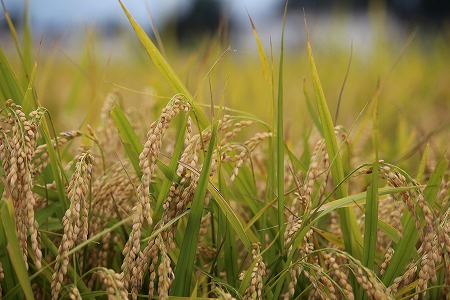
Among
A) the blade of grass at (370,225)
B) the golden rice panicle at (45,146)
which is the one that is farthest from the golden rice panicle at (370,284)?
the golden rice panicle at (45,146)

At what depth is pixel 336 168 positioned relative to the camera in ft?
4.60

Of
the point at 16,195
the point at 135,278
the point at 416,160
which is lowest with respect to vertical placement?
the point at 416,160

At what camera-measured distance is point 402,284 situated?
1410mm

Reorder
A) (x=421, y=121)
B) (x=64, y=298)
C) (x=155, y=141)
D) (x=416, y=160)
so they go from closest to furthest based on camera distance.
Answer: (x=155, y=141) < (x=64, y=298) < (x=416, y=160) < (x=421, y=121)

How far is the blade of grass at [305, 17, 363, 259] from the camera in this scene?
1.38m

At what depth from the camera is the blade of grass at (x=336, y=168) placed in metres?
1.38

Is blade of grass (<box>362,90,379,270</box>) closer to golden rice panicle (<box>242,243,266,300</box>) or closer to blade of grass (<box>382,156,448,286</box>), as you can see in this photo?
blade of grass (<box>382,156,448,286</box>)

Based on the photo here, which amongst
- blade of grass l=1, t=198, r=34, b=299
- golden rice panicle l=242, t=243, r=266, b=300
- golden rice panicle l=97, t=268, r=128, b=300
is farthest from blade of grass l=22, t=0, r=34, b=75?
golden rice panicle l=242, t=243, r=266, b=300

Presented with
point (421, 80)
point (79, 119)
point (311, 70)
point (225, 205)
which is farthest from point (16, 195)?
point (421, 80)

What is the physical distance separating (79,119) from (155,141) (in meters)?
2.07

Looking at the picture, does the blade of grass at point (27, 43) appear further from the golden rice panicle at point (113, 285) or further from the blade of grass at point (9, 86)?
the golden rice panicle at point (113, 285)

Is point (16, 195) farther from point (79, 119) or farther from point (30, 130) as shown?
point (79, 119)

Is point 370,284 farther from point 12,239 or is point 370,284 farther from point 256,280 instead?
point 12,239

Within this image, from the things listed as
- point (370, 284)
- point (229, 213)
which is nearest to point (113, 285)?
point (229, 213)
